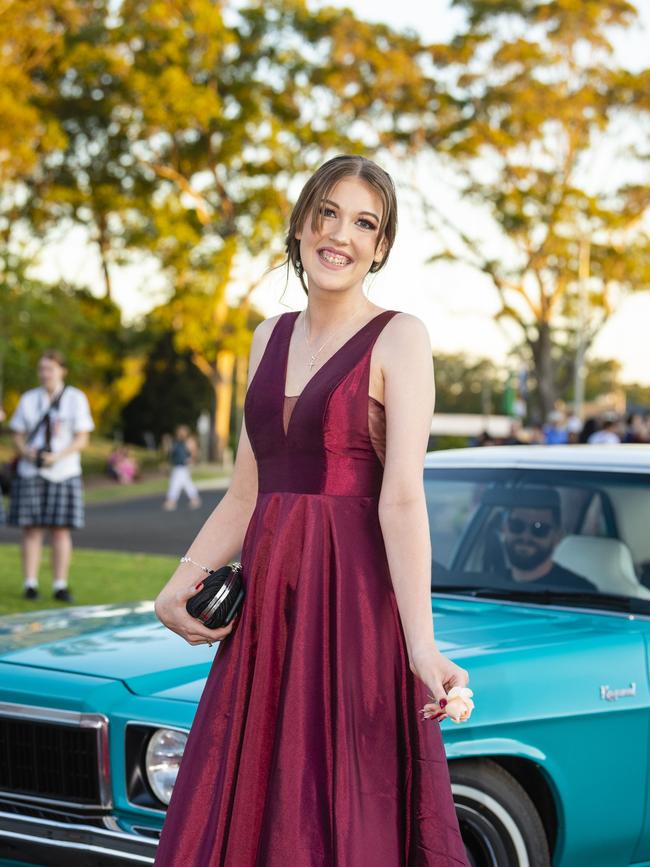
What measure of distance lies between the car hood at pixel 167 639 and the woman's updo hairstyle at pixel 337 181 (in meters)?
1.28

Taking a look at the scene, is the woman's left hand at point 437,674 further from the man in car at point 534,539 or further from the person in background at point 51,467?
the person in background at point 51,467

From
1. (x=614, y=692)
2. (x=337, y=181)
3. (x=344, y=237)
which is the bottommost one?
(x=614, y=692)

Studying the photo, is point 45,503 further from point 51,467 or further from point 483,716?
point 483,716

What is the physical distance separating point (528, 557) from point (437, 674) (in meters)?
2.31

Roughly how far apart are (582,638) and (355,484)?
5.11 ft

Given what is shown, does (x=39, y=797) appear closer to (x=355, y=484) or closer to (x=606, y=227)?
(x=355, y=484)

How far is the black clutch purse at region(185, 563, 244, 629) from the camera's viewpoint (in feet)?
8.95

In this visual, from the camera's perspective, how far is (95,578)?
38.8ft

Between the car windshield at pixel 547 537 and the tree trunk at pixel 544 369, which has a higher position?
the tree trunk at pixel 544 369

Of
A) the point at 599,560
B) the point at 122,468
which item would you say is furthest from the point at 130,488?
the point at 599,560

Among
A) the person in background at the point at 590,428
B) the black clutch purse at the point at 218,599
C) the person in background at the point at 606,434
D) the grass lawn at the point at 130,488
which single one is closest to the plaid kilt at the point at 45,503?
the black clutch purse at the point at 218,599

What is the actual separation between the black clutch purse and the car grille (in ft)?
2.93

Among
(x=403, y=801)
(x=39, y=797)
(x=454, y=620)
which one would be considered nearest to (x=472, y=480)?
(x=454, y=620)

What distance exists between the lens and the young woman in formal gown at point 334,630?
261 centimetres
